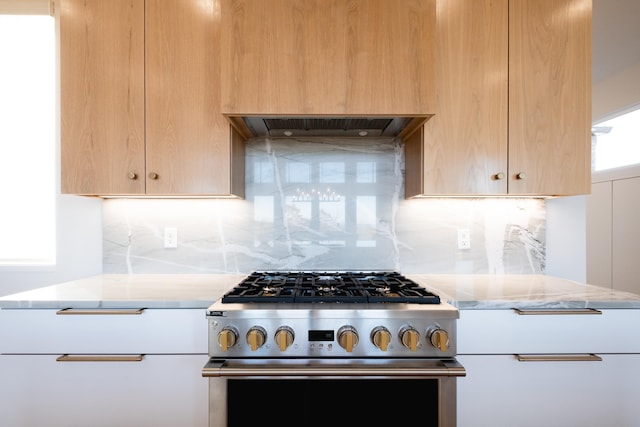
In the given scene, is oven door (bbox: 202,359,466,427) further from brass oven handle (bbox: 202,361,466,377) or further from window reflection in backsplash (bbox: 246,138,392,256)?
window reflection in backsplash (bbox: 246,138,392,256)

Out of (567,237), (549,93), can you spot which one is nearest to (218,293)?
(549,93)

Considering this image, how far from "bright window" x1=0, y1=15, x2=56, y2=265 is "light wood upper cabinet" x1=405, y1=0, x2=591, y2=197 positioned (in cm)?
220

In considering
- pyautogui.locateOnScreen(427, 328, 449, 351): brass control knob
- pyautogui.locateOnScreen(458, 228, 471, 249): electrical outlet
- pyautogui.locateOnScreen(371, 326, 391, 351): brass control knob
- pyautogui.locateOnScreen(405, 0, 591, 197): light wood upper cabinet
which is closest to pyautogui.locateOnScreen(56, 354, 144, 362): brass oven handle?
pyautogui.locateOnScreen(371, 326, 391, 351): brass control knob

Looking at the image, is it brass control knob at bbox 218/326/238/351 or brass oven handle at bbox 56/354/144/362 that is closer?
brass control knob at bbox 218/326/238/351

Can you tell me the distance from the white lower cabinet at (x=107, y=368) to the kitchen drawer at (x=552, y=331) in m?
1.10

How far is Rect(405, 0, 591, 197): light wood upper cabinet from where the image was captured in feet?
5.09

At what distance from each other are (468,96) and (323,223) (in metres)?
0.99

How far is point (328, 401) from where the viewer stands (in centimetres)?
121

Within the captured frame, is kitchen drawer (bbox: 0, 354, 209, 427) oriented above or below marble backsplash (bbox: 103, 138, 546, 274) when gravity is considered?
below

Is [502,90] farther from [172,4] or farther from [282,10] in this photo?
[172,4]

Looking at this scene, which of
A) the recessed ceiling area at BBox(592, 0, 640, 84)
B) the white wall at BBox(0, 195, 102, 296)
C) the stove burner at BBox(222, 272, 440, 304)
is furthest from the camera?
the recessed ceiling area at BBox(592, 0, 640, 84)

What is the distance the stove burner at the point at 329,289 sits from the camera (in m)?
1.27

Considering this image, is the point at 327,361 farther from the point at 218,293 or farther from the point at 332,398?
the point at 218,293

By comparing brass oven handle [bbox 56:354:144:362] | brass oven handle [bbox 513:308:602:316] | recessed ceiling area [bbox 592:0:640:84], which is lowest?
brass oven handle [bbox 56:354:144:362]
